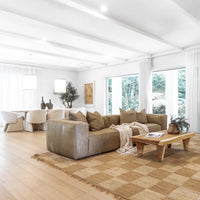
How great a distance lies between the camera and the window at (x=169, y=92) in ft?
21.9

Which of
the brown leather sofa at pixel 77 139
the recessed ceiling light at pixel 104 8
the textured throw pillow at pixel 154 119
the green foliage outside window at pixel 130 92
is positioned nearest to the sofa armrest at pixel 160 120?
the textured throw pillow at pixel 154 119

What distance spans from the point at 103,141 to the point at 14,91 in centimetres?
531

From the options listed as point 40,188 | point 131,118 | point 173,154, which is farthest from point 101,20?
point 40,188

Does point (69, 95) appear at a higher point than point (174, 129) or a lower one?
higher

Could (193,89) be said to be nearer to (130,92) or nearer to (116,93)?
(130,92)

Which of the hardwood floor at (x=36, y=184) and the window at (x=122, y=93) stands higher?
A: the window at (x=122, y=93)

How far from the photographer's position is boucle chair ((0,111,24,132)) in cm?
602

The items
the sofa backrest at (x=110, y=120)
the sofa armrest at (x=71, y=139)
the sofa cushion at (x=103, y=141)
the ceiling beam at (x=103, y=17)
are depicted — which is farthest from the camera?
the sofa backrest at (x=110, y=120)

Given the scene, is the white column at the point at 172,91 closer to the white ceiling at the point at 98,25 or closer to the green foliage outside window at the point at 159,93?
the green foliage outside window at the point at 159,93

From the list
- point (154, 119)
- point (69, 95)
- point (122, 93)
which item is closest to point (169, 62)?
point (154, 119)

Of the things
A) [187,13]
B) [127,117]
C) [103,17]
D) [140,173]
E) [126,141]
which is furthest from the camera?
[127,117]

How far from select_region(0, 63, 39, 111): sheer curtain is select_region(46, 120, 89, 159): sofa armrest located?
4620 mm

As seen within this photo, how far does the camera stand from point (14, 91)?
749cm

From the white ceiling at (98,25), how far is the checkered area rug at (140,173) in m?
2.44
